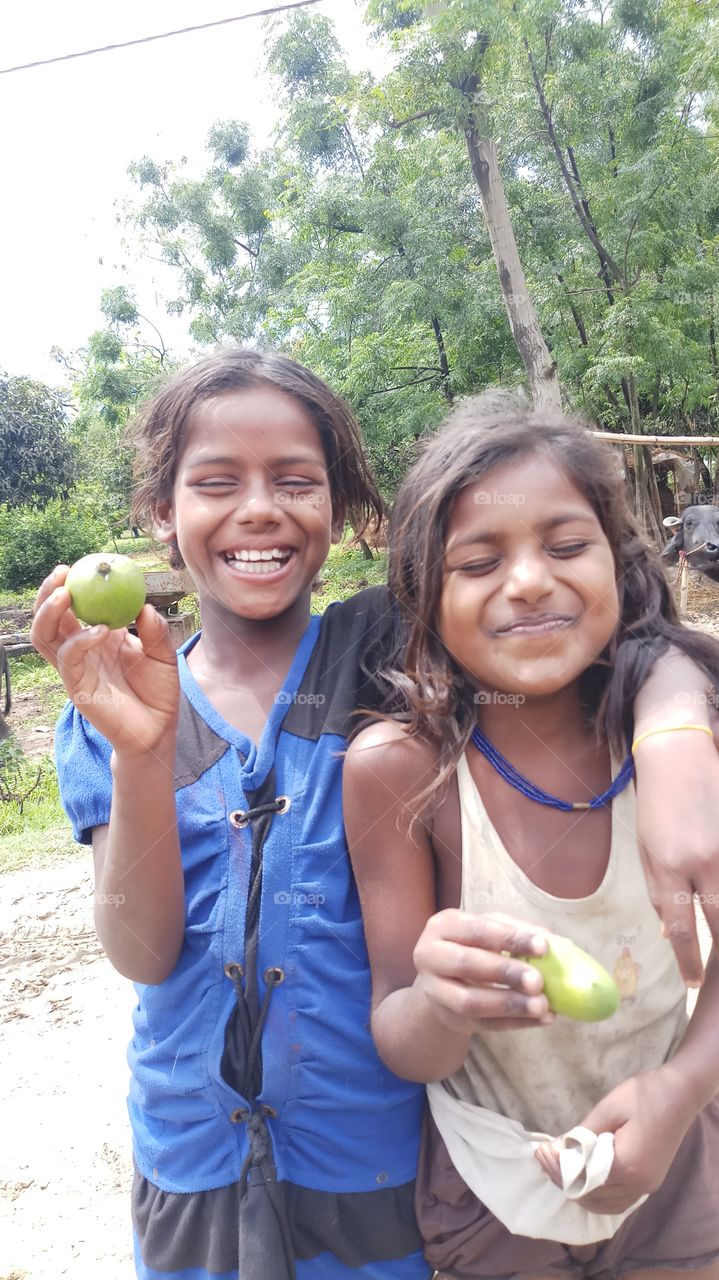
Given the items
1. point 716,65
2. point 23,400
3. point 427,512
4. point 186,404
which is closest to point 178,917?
point 427,512

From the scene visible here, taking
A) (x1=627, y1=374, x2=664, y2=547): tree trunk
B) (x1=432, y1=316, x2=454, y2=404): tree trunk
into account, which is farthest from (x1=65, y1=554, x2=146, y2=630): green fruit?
(x1=627, y1=374, x2=664, y2=547): tree trunk

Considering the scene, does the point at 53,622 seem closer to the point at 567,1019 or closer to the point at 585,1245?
the point at 567,1019

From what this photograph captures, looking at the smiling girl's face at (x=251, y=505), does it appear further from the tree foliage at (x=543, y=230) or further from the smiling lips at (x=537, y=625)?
the tree foliage at (x=543, y=230)

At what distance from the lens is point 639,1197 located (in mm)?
1127

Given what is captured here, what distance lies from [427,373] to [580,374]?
2135 mm

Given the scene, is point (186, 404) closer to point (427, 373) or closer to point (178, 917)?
point (178, 917)

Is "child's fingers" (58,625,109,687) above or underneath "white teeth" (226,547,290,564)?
underneath

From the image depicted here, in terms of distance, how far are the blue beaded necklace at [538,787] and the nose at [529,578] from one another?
0.81 ft

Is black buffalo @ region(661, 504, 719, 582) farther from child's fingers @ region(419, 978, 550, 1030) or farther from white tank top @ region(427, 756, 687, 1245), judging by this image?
child's fingers @ region(419, 978, 550, 1030)

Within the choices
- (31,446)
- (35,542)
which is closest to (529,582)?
(31,446)

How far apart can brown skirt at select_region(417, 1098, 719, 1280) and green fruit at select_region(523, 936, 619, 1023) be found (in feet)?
1.57

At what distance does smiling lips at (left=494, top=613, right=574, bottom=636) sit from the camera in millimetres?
1194

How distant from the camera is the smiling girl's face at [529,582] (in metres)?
1.20

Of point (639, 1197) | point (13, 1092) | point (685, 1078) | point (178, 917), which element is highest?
point (178, 917)
